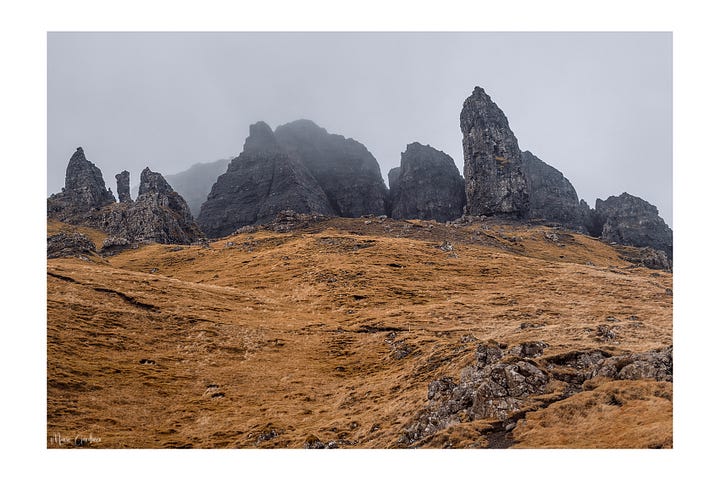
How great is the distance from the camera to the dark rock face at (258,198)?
598 ft

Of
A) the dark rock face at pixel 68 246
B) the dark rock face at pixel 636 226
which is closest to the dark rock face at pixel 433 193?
the dark rock face at pixel 636 226

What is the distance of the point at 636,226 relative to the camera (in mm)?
167875

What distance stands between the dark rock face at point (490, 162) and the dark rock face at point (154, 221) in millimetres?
99364

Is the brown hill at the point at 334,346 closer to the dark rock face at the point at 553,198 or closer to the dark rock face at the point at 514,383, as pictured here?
the dark rock face at the point at 514,383

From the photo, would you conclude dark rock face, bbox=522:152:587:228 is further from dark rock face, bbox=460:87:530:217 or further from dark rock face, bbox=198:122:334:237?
dark rock face, bbox=198:122:334:237

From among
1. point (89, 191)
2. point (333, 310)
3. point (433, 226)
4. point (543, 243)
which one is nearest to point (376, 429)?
point (333, 310)

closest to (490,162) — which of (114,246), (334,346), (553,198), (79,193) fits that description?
(553,198)

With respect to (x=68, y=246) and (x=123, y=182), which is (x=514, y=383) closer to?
(x=68, y=246)

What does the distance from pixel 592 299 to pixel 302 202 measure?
435 feet

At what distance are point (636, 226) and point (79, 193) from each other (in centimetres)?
20662

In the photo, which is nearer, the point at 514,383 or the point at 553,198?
the point at 514,383

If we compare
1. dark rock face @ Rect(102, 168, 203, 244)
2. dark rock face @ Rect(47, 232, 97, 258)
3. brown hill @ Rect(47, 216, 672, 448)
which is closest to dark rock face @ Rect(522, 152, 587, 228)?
brown hill @ Rect(47, 216, 672, 448)

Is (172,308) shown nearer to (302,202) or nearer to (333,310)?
Answer: (333,310)

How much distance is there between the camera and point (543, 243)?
5177 inches
